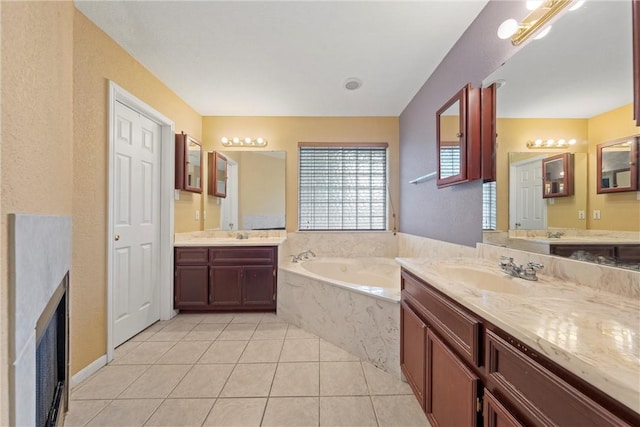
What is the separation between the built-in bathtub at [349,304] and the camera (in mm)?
1734

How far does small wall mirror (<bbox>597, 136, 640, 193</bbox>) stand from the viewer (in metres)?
0.88

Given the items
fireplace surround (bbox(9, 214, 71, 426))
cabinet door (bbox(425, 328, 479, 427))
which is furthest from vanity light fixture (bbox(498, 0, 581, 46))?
fireplace surround (bbox(9, 214, 71, 426))

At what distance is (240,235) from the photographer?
10.5ft

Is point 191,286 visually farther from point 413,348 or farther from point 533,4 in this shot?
point 533,4

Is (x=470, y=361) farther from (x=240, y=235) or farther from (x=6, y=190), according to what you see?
(x=240, y=235)

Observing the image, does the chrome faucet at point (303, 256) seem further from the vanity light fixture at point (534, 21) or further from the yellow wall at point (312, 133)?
the vanity light fixture at point (534, 21)

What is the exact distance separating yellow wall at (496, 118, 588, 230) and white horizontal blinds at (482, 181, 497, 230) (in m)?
0.03

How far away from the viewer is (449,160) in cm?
199

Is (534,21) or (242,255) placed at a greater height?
(534,21)

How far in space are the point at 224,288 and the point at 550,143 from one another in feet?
9.72

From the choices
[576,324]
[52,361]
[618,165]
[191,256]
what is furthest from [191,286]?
[618,165]

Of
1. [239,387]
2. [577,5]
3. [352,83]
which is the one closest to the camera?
[577,5]

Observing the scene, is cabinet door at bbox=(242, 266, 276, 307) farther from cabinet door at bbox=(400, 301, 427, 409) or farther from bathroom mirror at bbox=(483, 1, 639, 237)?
bathroom mirror at bbox=(483, 1, 639, 237)

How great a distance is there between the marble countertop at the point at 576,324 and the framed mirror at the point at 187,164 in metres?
2.69
